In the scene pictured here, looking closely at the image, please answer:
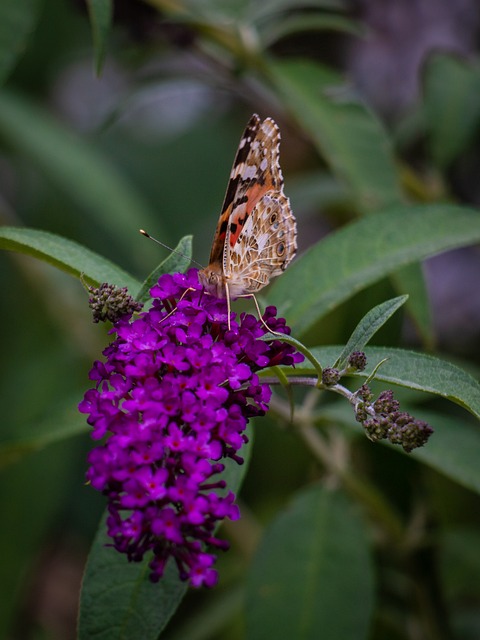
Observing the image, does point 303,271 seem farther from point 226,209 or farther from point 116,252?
point 116,252

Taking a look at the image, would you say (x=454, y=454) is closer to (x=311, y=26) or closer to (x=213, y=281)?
(x=213, y=281)

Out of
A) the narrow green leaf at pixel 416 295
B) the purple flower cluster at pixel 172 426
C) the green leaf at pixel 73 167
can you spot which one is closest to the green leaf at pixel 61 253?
the purple flower cluster at pixel 172 426

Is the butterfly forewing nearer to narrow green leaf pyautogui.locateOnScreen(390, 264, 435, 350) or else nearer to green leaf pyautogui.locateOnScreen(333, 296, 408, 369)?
narrow green leaf pyautogui.locateOnScreen(390, 264, 435, 350)

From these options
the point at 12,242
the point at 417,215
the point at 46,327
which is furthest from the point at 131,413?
the point at 46,327

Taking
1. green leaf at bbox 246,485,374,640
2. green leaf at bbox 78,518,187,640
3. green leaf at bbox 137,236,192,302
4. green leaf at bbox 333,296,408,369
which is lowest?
green leaf at bbox 246,485,374,640

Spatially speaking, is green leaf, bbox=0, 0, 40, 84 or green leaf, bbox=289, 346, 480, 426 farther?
green leaf, bbox=0, 0, 40, 84

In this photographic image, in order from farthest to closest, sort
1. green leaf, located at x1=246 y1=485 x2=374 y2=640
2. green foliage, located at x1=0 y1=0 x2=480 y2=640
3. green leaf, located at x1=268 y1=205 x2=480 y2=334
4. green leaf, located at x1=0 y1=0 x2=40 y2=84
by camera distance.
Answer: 1. green leaf, located at x1=0 y1=0 x2=40 y2=84
2. green leaf, located at x1=246 y1=485 x2=374 y2=640
3. green leaf, located at x1=268 y1=205 x2=480 y2=334
4. green foliage, located at x1=0 y1=0 x2=480 y2=640

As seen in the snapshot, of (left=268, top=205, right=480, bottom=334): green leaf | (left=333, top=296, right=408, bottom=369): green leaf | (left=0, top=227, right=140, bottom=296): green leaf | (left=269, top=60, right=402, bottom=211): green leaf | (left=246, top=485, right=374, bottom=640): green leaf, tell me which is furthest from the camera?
(left=269, top=60, right=402, bottom=211): green leaf

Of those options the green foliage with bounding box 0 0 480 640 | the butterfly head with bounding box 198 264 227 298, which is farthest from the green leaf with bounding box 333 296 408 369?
the butterfly head with bounding box 198 264 227 298
